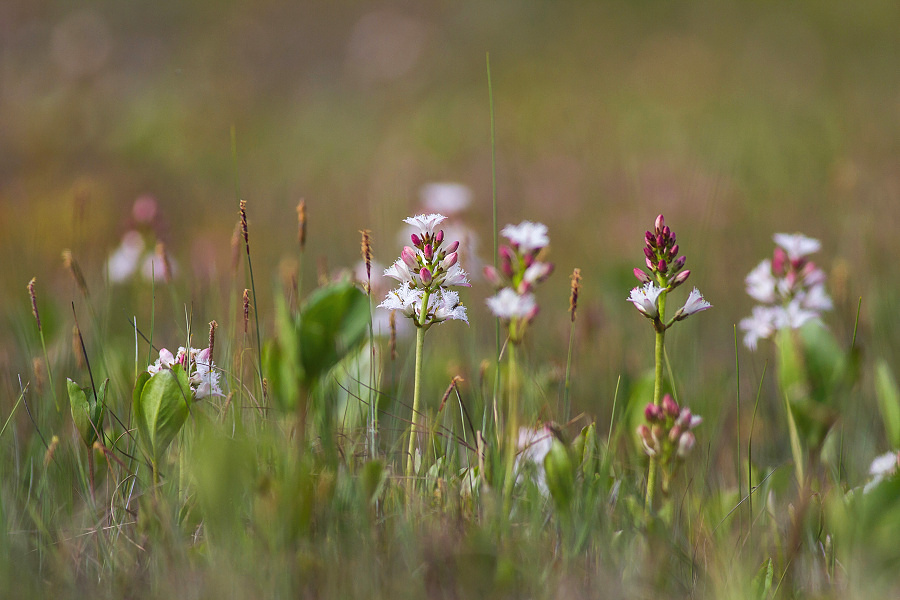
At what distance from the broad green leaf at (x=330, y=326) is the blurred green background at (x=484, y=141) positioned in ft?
3.47

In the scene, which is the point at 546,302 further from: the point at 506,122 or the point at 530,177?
the point at 506,122

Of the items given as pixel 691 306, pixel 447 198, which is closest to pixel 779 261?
pixel 691 306

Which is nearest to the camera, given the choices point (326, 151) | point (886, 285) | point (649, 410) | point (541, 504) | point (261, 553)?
point (261, 553)

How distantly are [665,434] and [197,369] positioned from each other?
3.44 feet

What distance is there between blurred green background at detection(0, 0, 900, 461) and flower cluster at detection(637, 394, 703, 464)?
34.1 inches

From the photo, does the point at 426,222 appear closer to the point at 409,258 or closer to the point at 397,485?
the point at 409,258

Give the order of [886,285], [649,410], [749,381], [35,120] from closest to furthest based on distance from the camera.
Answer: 1. [649,410]
2. [749,381]
3. [886,285]
4. [35,120]

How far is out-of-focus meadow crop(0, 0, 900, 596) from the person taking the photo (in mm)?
3174

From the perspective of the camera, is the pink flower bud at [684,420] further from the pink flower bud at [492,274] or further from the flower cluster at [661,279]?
the pink flower bud at [492,274]

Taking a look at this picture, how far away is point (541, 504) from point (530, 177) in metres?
4.98

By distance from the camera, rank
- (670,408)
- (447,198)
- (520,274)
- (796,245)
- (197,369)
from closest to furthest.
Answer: (520,274), (670,408), (197,369), (796,245), (447,198)

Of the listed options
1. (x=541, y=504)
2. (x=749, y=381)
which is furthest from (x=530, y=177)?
(x=541, y=504)

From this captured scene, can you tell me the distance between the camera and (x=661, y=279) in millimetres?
1550

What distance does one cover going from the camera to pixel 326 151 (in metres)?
7.66
